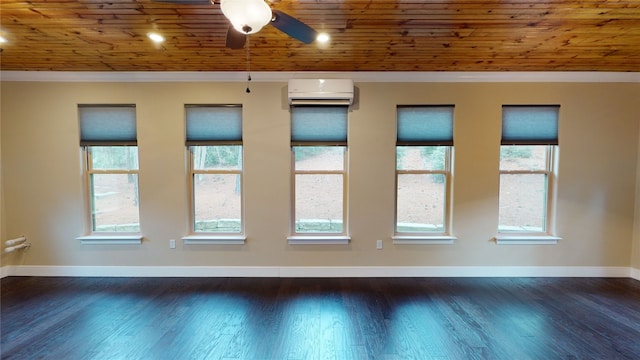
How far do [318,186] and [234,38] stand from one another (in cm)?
201

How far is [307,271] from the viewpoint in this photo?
345 cm

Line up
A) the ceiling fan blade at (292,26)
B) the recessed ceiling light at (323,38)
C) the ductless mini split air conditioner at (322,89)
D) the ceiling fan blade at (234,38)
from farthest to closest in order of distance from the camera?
the ductless mini split air conditioner at (322,89) → the recessed ceiling light at (323,38) → the ceiling fan blade at (234,38) → the ceiling fan blade at (292,26)

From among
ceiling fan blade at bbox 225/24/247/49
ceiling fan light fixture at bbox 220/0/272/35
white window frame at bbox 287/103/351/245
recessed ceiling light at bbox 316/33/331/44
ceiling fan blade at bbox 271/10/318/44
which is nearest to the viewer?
ceiling fan light fixture at bbox 220/0/272/35

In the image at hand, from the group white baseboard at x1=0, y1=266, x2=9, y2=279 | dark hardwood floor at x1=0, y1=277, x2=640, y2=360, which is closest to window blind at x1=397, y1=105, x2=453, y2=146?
dark hardwood floor at x1=0, y1=277, x2=640, y2=360

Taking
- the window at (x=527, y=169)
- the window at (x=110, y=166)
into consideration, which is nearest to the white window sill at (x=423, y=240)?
the window at (x=527, y=169)

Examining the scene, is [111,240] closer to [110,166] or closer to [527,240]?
[110,166]

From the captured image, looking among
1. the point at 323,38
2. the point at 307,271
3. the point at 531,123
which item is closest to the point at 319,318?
the point at 307,271

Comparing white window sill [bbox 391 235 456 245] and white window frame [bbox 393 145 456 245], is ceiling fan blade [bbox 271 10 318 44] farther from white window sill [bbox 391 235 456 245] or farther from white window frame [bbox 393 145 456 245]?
white window sill [bbox 391 235 456 245]

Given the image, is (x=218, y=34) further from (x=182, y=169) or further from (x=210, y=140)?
(x=182, y=169)

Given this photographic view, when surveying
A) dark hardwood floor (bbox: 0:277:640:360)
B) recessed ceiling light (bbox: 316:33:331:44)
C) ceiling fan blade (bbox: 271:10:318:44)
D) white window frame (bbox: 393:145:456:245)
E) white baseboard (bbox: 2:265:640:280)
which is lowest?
dark hardwood floor (bbox: 0:277:640:360)

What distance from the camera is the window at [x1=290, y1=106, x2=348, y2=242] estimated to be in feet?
11.4

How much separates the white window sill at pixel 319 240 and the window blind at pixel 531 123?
7.68 feet

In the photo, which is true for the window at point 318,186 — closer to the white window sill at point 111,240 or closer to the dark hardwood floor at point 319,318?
the dark hardwood floor at point 319,318

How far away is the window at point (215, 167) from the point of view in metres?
3.40
